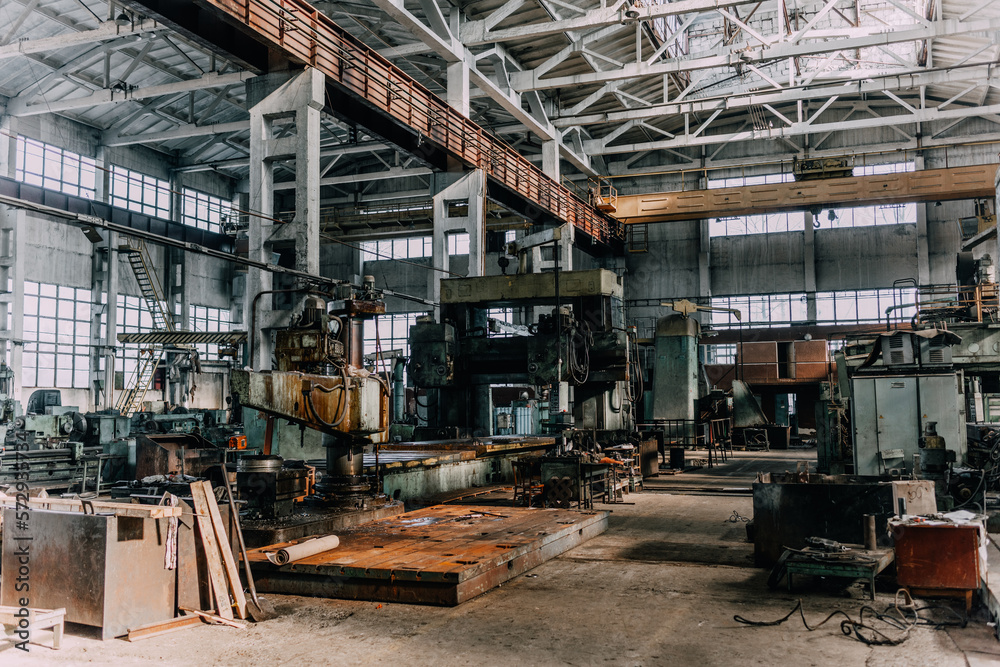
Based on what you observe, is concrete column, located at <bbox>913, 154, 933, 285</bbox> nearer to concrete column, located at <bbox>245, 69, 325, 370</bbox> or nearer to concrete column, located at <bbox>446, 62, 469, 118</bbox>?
concrete column, located at <bbox>446, 62, 469, 118</bbox>

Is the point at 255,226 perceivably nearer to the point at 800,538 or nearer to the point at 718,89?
the point at 800,538

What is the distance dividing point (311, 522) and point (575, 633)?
10.0ft

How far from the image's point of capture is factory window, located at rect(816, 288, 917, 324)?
28.0 m

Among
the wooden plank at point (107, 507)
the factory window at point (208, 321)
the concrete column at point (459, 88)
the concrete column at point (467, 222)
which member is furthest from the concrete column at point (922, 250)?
the wooden plank at point (107, 507)

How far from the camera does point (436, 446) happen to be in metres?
12.1

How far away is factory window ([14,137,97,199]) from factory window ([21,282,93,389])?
327cm

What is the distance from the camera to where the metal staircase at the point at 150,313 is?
24.5 meters

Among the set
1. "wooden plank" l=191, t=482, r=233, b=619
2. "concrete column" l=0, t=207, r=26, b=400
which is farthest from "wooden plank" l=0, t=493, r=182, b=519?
"concrete column" l=0, t=207, r=26, b=400

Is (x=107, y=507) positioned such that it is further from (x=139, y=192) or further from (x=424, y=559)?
(x=139, y=192)

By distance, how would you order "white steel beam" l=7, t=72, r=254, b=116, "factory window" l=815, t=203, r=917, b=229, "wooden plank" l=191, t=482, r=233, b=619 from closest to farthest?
"wooden plank" l=191, t=482, r=233, b=619 → "white steel beam" l=7, t=72, r=254, b=116 → "factory window" l=815, t=203, r=917, b=229

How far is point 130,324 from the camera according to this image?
28.0m

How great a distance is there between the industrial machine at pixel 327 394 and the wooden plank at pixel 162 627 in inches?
76.3

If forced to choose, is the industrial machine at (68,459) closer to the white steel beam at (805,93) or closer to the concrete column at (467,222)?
the concrete column at (467,222)

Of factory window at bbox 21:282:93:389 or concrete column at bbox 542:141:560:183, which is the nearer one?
factory window at bbox 21:282:93:389
